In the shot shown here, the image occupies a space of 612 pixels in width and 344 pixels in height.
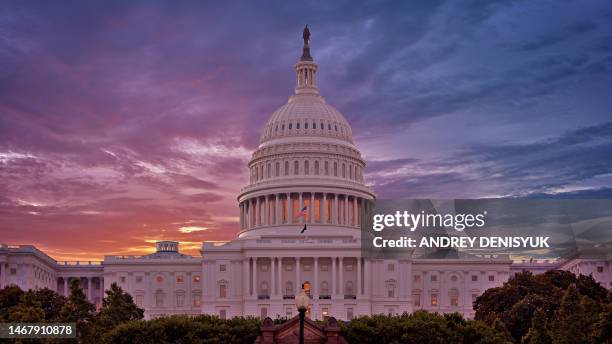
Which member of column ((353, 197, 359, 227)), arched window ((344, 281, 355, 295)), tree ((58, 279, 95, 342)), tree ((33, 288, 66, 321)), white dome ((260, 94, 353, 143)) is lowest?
tree ((58, 279, 95, 342))

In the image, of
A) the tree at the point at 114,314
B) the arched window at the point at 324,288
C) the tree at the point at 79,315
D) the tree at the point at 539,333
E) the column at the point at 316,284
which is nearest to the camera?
→ the tree at the point at 539,333

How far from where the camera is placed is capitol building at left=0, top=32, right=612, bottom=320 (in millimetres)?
175050

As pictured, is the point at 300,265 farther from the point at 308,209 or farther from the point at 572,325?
the point at 572,325

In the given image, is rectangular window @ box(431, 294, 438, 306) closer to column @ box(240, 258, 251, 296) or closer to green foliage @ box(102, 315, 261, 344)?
column @ box(240, 258, 251, 296)

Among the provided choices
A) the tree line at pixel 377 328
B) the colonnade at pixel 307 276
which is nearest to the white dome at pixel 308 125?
the colonnade at pixel 307 276

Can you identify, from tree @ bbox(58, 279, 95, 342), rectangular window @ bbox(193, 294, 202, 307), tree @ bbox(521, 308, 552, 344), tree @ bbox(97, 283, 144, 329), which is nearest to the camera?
tree @ bbox(521, 308, 552, 344)

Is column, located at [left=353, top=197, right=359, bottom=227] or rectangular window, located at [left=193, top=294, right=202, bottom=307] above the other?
column, located at [left=353, top=197, right=359, bottom=227]

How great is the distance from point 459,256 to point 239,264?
39.9 metres

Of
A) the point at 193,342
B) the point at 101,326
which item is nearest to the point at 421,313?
the point at 193,342

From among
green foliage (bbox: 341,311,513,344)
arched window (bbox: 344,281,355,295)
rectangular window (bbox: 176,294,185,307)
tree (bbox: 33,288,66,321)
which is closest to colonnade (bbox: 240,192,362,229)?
arched window (bbox: 344,281,355,295)

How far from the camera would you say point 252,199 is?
7800 inches

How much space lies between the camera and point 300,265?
177125 mm

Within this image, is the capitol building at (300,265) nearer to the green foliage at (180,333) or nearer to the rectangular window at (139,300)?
the rectangular window at (139,300)

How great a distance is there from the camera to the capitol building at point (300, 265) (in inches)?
6892
